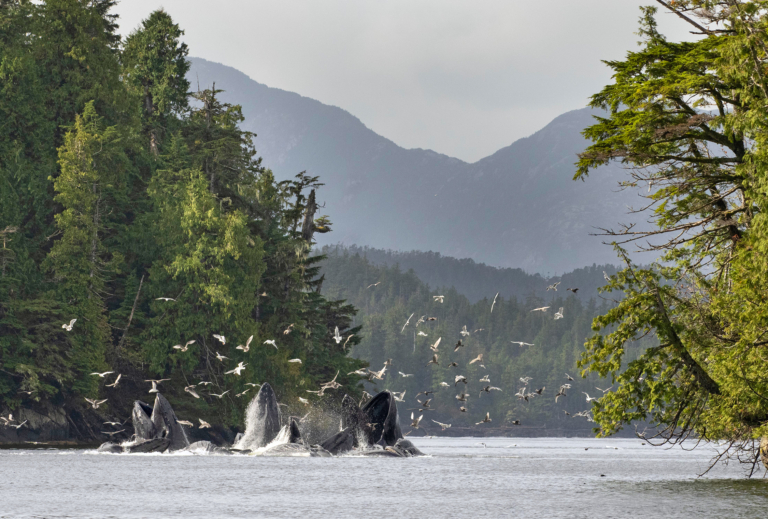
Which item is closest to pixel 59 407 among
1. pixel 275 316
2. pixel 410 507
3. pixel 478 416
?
pixel 275 316

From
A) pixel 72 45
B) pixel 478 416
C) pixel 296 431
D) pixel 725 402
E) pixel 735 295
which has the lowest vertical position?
pixel 478 416

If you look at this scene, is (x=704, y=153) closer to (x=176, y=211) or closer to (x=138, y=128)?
(x=176, y=211)

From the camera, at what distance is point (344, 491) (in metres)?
28.5

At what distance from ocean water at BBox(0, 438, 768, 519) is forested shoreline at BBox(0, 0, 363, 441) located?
10.8m

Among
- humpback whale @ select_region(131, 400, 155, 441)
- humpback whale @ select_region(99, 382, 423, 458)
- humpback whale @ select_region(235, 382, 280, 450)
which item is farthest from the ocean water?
humpback whale @ select_region(235, 382, 280, 450)

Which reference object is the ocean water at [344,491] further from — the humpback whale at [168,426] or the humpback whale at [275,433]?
the humpback whale at [168,426]

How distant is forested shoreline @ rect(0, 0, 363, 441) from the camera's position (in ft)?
174

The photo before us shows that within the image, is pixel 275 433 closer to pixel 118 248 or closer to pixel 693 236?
pixel 118 248

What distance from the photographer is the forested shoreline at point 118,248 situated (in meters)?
53.1

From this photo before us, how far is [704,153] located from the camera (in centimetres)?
2831

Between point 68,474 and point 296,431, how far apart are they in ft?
66.1

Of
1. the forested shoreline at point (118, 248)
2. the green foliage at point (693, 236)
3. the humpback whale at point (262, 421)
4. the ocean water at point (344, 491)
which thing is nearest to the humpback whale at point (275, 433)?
the humpback whale at point (262, 421)

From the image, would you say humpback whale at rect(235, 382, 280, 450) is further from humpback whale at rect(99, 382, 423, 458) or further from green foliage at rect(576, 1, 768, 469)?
green foliage at rect(576, 1, 768, 469)

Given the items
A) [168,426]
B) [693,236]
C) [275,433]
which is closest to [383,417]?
[275,433]
